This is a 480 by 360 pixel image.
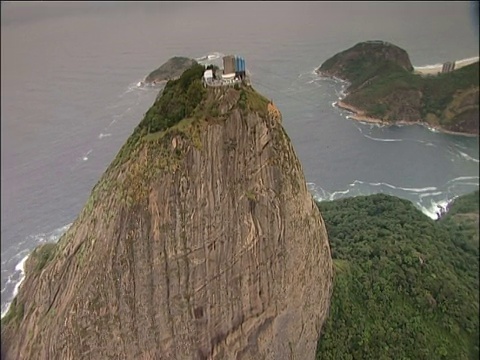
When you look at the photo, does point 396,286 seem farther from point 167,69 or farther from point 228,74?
point 167,69

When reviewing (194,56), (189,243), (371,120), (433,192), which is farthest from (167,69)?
(433,192)

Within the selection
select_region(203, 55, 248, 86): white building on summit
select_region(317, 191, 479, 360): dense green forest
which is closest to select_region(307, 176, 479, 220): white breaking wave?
select_region(317, 191, 479, 360): dense green forest

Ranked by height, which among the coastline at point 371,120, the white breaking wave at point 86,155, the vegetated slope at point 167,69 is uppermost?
the vegetated slope at point 167,69

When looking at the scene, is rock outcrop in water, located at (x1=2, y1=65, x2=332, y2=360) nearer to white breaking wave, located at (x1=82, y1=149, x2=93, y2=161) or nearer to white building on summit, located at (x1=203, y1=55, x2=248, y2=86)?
white building on summit, located at (x1=203, y1=55, x2=248, y2=86)

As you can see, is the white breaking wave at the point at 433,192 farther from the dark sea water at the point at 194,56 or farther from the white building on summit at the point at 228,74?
the white building on summit at the point at 228,74

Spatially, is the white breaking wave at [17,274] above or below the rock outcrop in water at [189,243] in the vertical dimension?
below

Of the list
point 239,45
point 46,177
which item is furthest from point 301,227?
point 46,177

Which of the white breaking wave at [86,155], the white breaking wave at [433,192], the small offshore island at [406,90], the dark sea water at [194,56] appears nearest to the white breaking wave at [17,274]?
the dark sea water at [194,56]
